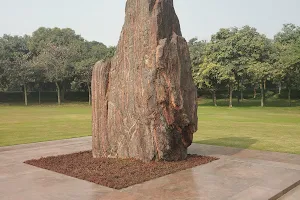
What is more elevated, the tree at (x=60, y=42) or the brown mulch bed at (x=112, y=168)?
the tree at (x=60, y=42)

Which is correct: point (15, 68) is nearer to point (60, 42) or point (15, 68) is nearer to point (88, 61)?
point (88, 61)

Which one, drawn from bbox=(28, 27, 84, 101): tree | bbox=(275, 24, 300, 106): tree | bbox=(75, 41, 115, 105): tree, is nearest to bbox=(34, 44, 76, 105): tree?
bbox=(28, 27, 84, 101): tree

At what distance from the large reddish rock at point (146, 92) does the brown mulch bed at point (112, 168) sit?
38 centimetres

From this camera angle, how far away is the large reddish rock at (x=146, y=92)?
8.66 metres

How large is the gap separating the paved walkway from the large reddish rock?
4.15 feet

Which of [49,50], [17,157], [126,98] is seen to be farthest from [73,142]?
[49,50]

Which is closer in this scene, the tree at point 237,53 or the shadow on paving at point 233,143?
the shadow on paving at point 233,143

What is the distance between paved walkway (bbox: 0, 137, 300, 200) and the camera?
247 inches

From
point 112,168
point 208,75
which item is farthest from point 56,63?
point 112,168

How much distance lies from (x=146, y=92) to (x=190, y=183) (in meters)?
2.74

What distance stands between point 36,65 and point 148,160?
38974 mm

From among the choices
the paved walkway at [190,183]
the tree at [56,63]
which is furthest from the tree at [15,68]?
the paved walkway at [190,183]

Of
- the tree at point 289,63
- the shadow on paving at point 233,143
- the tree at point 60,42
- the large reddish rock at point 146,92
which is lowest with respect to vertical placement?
the shadow on paving at point 233,143

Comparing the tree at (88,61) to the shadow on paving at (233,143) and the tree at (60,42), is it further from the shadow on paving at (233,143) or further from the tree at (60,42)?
the shadow on paving at (233,143)
